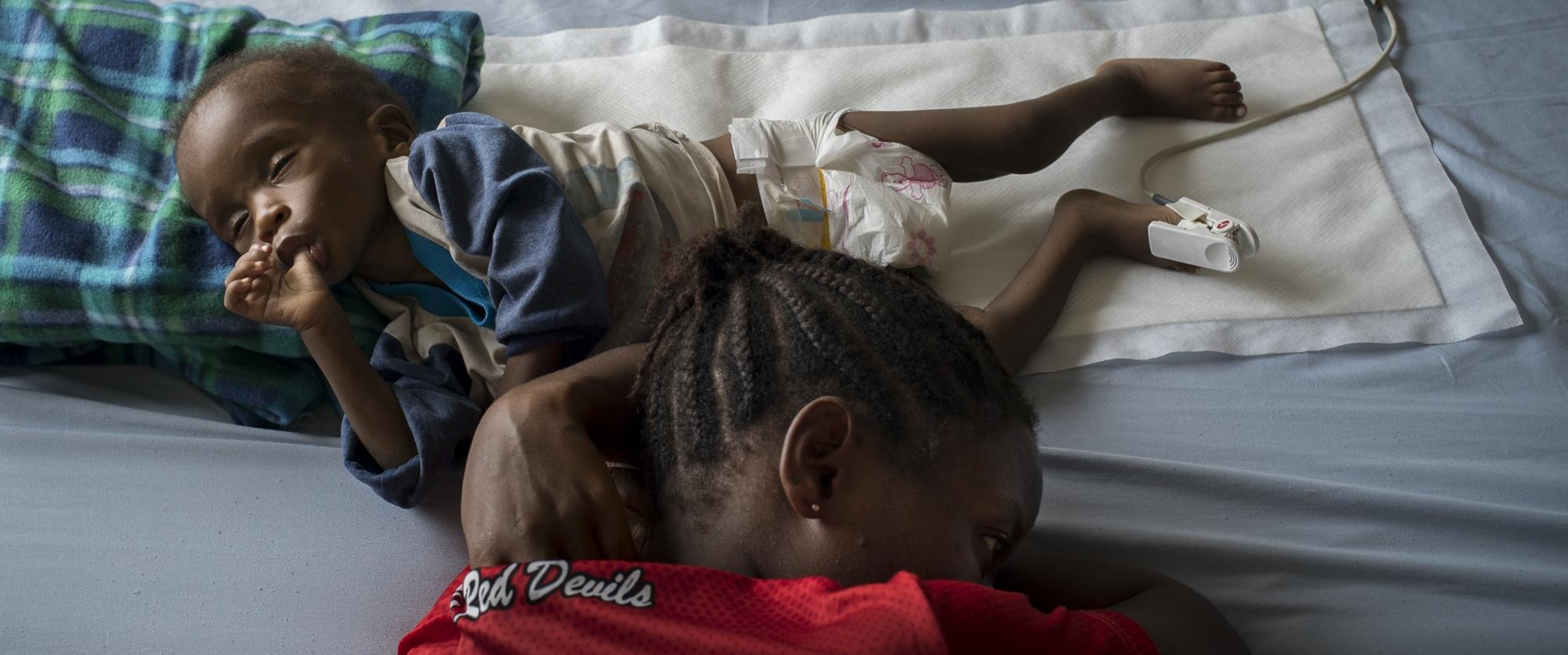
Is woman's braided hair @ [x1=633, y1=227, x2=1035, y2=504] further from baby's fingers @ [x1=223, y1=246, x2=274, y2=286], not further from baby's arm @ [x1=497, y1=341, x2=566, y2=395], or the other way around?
baby's fingers @ [x1=223, y1=246, x2=274, y2=286]

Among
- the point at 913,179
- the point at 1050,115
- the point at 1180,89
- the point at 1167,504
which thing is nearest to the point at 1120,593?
the point at 1167,504

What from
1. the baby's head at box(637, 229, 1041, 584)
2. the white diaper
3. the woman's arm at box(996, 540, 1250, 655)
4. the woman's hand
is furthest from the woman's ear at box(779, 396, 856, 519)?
the white diaper

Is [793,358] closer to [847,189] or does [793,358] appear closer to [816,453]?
[816,453]

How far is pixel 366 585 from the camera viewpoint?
1.00 m

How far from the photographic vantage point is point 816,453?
0.78m

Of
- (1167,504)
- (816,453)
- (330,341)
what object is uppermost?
(816,453)

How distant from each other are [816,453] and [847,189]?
1.82ft

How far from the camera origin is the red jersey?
2.32ft

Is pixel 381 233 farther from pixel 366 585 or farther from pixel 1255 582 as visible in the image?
pixel 1255 582

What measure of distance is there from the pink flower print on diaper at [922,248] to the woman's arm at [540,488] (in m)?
0.47

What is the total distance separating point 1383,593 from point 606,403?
71 centimetres

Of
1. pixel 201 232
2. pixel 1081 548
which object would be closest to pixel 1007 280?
pixel 1081 548

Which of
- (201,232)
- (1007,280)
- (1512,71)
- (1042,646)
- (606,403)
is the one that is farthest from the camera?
(1512,71)

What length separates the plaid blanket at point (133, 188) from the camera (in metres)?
1.14
